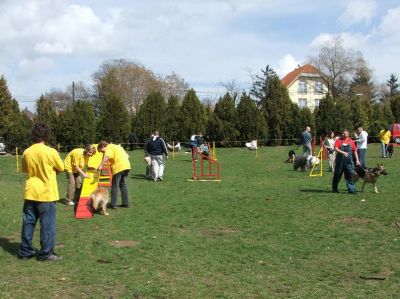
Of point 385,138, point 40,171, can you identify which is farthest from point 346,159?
point 385,138

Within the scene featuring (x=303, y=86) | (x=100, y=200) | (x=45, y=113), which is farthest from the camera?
(x=303, y=86)

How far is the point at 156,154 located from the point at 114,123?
1923cm

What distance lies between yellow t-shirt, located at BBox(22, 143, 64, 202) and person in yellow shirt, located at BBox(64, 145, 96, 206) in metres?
4.56

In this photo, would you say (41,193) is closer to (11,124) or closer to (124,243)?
(124,243)

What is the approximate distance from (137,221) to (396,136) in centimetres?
3056

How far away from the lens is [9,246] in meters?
7.66

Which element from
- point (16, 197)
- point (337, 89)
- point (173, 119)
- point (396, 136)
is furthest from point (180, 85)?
point (16, 197)

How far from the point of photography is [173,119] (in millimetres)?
36812

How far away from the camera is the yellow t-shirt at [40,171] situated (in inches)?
265

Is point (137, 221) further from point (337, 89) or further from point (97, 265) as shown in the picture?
point (337, 89)

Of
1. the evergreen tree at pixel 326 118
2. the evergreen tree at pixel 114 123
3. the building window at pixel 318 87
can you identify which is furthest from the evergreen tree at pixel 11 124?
the building window at pixel 318 87

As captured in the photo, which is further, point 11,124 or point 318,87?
point 318,87

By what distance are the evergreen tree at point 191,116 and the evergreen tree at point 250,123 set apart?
111 inches

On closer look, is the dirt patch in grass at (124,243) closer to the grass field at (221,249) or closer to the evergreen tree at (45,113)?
the grass field at (221,249)
